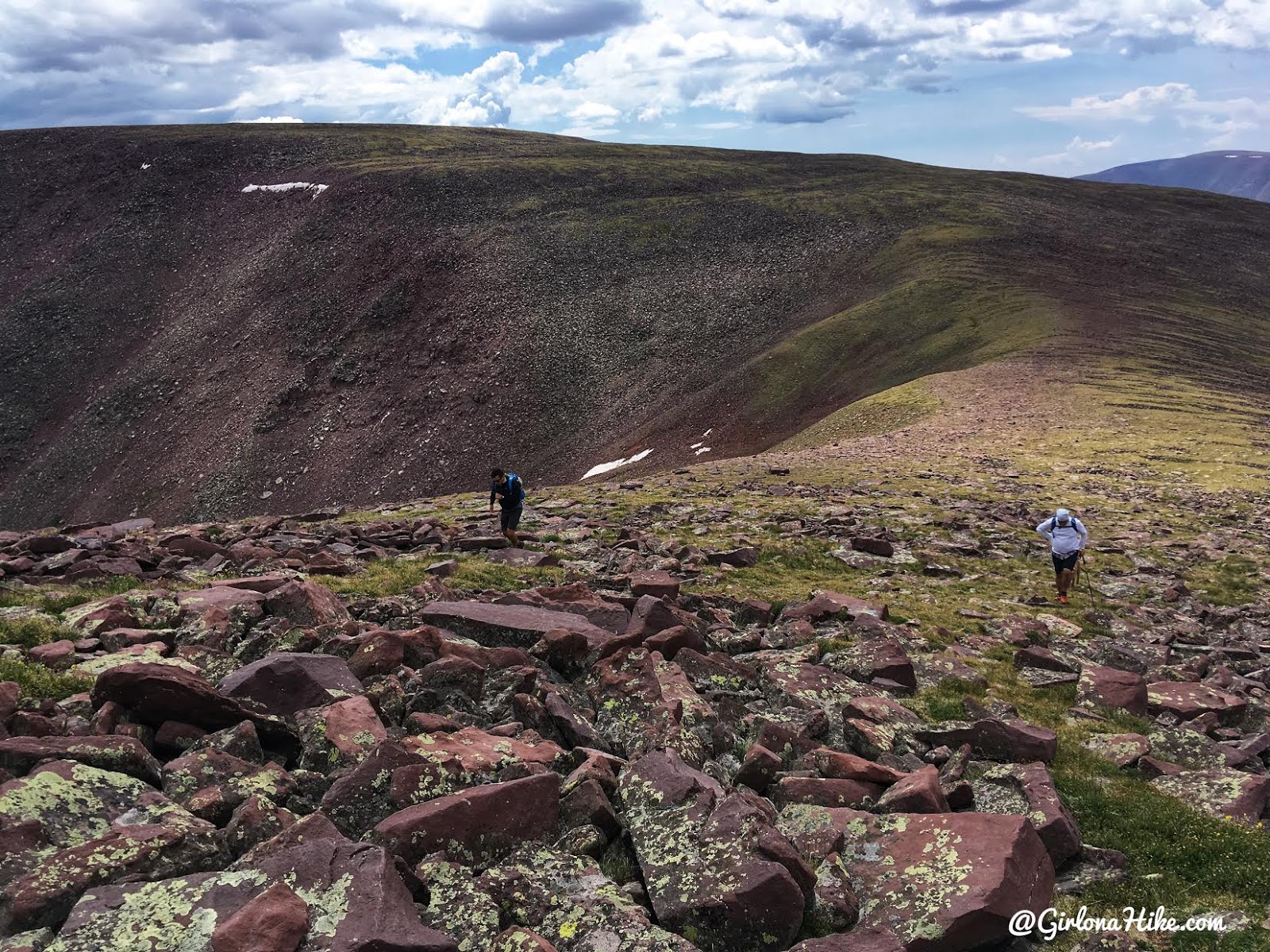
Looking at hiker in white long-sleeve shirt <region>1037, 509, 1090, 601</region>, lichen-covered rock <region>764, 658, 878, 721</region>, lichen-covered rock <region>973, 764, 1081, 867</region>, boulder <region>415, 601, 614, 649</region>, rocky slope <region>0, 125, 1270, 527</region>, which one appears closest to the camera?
lichen-covered rock <region>973, 764, 1081, 867</region>

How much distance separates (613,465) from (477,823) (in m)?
53.3

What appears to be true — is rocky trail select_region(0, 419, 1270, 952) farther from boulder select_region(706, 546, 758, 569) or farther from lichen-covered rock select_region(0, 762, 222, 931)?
boulder select_region(706, 546, 758, 569)

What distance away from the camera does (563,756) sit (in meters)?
10.4

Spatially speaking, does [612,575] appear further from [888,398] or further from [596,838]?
[888,398]

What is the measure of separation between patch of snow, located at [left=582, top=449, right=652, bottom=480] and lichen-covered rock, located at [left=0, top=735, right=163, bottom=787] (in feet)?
170

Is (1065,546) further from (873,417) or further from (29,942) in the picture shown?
(873,417)

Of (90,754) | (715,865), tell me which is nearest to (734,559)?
(715,865)

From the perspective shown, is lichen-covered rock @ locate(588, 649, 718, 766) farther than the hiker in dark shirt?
No

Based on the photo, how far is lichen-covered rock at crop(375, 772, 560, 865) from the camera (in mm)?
8406

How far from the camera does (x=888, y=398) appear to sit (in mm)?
57406

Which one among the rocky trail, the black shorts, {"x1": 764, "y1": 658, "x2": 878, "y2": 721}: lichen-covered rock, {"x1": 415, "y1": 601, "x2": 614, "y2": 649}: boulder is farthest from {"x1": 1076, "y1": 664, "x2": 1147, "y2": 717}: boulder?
{"x1": 415, "y1": 601, "x2": 614, "y2": 649}: boulder

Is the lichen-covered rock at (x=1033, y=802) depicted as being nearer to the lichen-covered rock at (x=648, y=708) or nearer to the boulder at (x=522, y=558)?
the lichen-covered rock at (x=648, y=708)

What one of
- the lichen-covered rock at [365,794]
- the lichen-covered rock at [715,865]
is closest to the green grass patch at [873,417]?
the lichen-covered rock at [715,865]

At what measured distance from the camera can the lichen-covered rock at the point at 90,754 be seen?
8805mm
